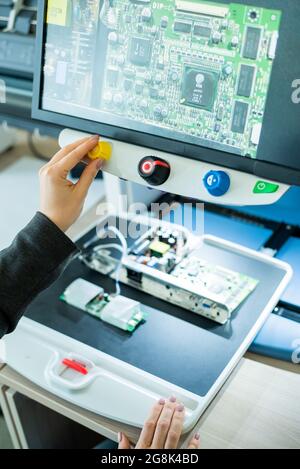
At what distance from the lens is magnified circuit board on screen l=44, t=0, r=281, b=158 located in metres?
0.81

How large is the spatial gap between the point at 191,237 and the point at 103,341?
0.31 m

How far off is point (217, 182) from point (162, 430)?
14.8 inches

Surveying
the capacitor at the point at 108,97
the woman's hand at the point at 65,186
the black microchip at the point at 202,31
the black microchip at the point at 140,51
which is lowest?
the woman's hand at the point at 65,186

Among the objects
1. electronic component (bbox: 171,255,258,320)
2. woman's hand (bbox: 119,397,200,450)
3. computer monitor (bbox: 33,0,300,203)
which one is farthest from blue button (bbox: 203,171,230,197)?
woman's hand (bbox: 119,397,200,450)

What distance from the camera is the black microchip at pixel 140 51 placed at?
872 millimetres

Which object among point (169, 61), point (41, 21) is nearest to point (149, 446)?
point (169, 61)

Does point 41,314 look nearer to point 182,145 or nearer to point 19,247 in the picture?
point 19,247

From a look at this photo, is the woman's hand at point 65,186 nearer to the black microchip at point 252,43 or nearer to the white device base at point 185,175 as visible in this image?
the white device base at point 185,175

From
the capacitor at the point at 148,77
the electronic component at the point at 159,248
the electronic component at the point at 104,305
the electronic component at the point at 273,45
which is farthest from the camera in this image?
the electronic component at the point at 159,248

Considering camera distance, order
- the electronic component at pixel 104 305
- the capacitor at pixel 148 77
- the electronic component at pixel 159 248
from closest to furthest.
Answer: the capacitor at pixel 148 77 → the electronic component at pixel 104 305 → the electronic component at pixel 159 248

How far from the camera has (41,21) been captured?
935 millimetres

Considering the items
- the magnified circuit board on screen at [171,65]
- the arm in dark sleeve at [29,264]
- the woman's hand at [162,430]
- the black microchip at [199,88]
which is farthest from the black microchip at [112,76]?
the woman's hand at [162,430]

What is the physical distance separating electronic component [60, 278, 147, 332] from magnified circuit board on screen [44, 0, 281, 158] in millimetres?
319

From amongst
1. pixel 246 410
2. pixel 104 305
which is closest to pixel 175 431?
pixel 246 410
